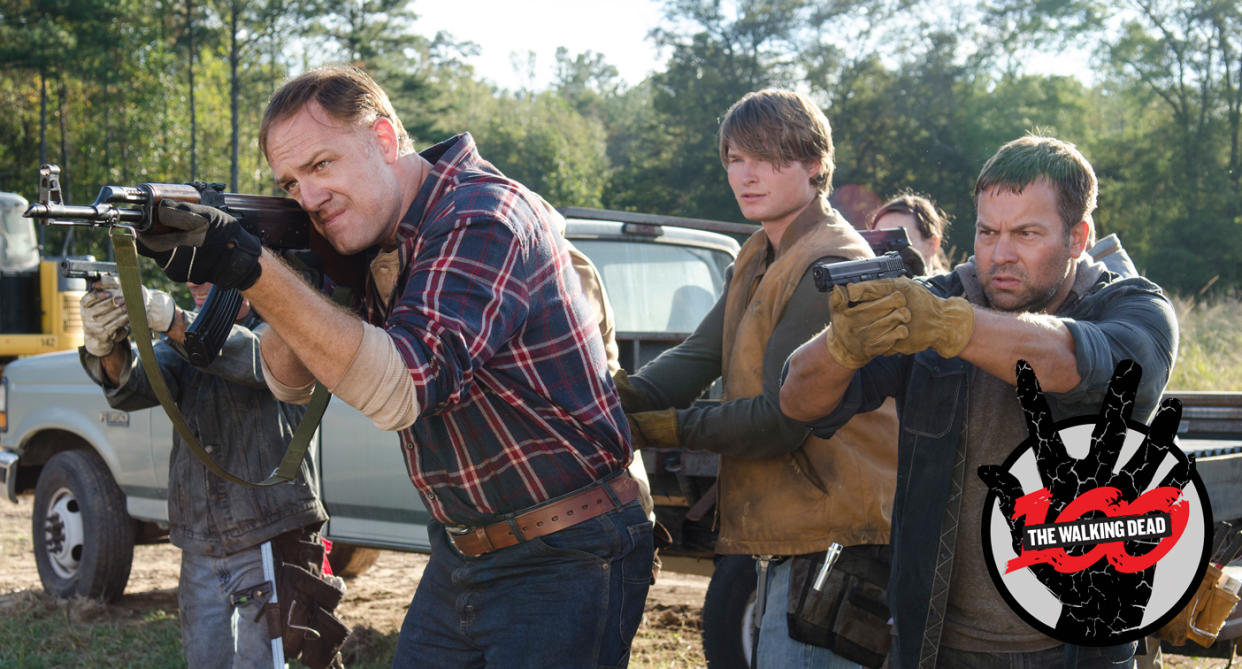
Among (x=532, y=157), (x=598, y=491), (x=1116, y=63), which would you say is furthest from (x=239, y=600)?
(x=532, y=157)

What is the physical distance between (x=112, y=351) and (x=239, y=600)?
103cm

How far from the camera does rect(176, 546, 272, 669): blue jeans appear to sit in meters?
3.96

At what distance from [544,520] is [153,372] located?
893 millimetres

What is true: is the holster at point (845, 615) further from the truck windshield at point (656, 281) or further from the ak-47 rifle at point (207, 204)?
the truck windshield at point (656, 281)

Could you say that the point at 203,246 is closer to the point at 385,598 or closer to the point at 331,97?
the point at 331,97

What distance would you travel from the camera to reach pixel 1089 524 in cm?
239

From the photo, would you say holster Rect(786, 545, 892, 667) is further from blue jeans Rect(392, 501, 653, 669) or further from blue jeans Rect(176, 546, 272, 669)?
blue jeans Rect(176, 546, 272, 669)

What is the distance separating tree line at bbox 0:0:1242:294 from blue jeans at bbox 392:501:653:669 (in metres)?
32.8

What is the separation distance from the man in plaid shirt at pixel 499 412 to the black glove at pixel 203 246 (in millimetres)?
356

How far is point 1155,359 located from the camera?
2215mm

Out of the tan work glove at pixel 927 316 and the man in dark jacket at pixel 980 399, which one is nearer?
the tan work glove at pixel 927 316

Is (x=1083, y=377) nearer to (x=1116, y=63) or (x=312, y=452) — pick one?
(x=312, y=452)

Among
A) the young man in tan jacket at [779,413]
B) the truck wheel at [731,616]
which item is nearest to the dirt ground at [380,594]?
the truck wheel at [731,616]

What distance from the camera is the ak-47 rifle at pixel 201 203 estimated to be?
2051mm
